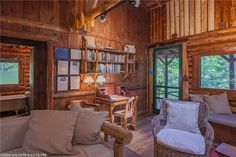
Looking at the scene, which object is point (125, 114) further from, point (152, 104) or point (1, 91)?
point (1, 91)

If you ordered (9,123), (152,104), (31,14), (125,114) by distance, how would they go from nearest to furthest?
(9,123) → (31,14) → (125,114) → (152,104)

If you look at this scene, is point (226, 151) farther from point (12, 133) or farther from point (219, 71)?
point (219, 71)

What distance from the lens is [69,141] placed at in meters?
1.80

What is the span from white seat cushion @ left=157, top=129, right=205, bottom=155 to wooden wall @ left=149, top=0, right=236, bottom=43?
2.89 metres

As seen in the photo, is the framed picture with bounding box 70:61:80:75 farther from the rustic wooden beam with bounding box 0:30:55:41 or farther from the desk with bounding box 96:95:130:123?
the desk with bounding box 96:95:130:123

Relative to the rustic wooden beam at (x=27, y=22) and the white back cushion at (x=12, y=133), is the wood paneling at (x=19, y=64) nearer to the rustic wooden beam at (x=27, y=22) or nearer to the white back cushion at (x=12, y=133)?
the rustic wooden beam at (x=27, y=22)

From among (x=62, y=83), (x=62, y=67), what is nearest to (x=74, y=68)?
(x=62, y=67)

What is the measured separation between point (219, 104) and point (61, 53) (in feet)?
11.8

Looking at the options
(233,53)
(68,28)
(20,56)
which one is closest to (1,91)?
(20,56)

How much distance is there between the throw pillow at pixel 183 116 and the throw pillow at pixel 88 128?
1.25 metres

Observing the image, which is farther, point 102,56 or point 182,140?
point 102,56

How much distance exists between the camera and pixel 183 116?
2.61 metres

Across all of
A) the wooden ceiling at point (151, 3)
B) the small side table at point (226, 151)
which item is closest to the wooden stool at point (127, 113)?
the small side table at point (226, 151)

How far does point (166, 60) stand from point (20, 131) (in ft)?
14.4
